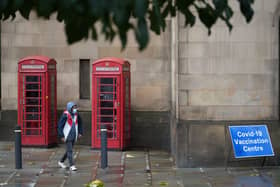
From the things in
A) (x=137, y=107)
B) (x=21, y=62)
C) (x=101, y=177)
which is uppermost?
(x=21, y=62)

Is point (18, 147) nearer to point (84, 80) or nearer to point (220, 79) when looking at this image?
point (84, 80)

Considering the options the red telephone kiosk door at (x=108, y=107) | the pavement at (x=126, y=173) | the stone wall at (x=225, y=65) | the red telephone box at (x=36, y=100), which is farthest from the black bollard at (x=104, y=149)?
the red telephone box at (x=36, y=100)

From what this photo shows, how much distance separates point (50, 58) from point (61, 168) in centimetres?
368

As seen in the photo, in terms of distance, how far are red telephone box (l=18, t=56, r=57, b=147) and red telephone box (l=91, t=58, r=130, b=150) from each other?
1134 millimetres

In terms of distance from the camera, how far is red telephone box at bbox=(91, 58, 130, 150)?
1377 cm

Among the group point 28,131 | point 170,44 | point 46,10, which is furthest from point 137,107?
point 46,10

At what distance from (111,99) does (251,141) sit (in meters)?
3.77

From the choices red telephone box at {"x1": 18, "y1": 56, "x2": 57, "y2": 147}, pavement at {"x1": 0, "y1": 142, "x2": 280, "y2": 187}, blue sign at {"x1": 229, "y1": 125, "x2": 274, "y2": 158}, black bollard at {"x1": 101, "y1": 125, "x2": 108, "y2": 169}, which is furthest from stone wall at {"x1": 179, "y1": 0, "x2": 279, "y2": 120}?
red telephone box at {"x1": 18, "y1": 56, "x2": 57, "y2": 147}

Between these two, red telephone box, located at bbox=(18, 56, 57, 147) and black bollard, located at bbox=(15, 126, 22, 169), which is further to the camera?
red telephone box, located at bbox=(18, 56, 57, 147)

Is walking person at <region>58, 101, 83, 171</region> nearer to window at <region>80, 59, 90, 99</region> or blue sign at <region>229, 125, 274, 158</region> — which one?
blue sign at <region>229, 125, 274, 158</region>

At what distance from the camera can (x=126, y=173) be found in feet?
37.4

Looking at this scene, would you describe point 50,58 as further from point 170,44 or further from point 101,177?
point 101,177

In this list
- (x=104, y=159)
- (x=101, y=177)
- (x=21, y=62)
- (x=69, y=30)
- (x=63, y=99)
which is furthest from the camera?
(x=63, y=99)

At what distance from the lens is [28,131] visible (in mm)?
14492
